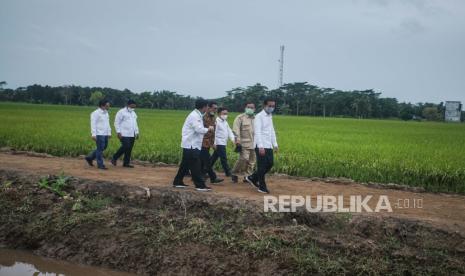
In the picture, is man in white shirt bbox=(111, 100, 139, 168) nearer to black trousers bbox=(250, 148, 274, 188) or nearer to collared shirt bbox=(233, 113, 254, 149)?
collared shirt bbox=(233, 113, 254, 149)

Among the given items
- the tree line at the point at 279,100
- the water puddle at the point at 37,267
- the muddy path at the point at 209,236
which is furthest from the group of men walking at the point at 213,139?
the tree line at the point at 279,100

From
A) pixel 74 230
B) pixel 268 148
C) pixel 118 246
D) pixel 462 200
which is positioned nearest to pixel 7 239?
pixel 74 230

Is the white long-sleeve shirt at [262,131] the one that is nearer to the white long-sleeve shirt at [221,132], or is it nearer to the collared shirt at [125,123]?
the white long-sleeve shirt at [221,132]

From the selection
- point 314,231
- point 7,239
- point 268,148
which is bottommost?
point 7,239

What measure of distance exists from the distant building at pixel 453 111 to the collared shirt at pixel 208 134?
94.4 meters

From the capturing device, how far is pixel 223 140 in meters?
9.21

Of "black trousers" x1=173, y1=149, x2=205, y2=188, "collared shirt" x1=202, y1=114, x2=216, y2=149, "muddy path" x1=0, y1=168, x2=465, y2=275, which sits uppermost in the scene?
"collared shirt" x1=202, y1=114, x2=216, y2=149

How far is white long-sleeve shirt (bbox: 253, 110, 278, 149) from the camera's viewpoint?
7.51m

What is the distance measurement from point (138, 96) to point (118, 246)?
281 feet

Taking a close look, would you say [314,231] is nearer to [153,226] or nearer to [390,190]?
[153,226]

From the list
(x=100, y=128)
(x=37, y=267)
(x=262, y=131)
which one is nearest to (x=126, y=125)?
(x=100, y=128)

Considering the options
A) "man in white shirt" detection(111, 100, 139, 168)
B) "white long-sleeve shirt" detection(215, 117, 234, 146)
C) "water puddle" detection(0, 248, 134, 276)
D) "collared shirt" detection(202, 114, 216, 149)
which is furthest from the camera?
"man in white shirt" detection(111, 100, 139, 168)

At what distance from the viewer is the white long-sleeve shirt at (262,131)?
7508 mm

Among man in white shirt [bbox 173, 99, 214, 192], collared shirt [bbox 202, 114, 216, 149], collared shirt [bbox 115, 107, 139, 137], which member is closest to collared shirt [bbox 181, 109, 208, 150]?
man in white shirt [bbox 173, 99, 214, 192]
